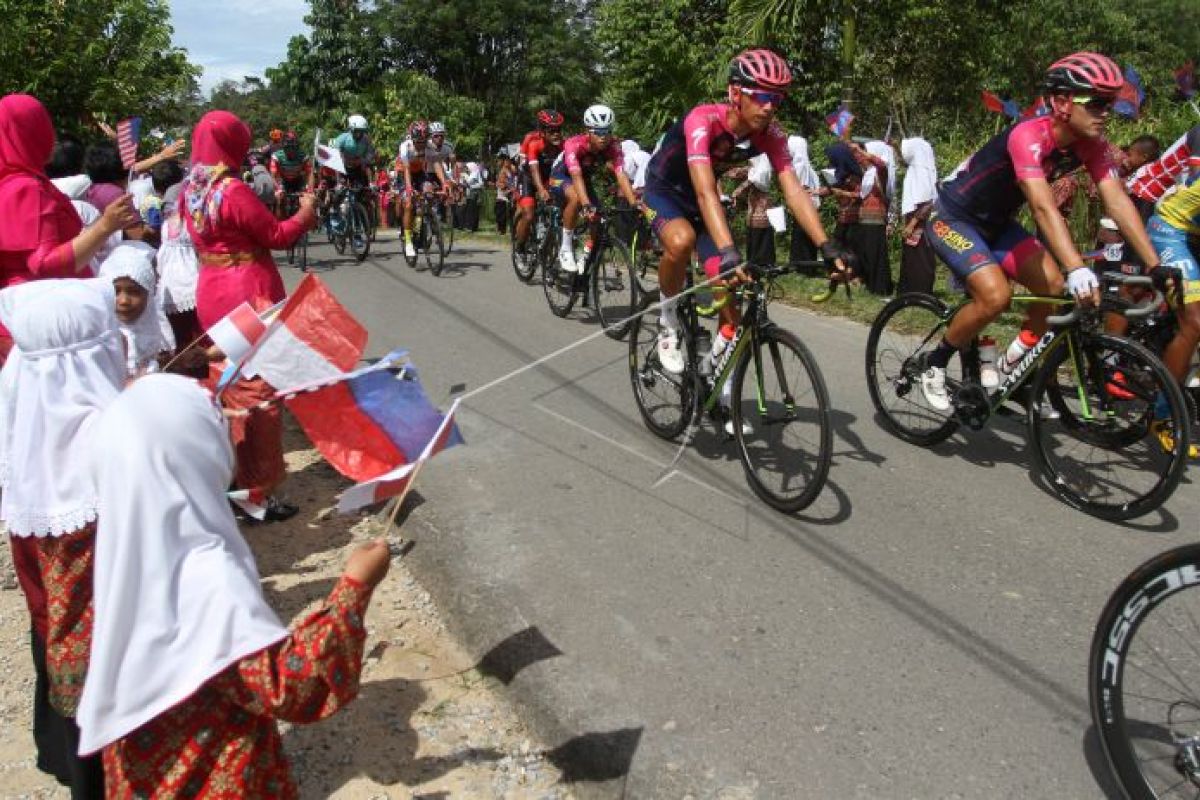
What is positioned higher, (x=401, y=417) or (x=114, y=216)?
(x=114, y=216)

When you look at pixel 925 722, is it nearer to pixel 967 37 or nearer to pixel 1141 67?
pixel 967 37

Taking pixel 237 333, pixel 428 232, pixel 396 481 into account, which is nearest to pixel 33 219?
pixel 237 333

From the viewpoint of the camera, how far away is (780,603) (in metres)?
3.97

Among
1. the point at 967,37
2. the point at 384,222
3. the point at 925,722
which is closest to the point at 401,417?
the point at 925,722

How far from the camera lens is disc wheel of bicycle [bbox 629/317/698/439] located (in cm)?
583

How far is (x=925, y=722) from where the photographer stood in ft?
10.3

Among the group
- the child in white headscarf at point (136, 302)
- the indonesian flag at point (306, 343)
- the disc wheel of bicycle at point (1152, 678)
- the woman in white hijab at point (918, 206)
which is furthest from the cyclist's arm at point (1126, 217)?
the child in white headscarf at point (136, 302)

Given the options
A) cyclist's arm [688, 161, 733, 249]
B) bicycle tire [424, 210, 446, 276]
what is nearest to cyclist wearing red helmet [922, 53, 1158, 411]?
cyclist's arm [688, 161, 733, 249]

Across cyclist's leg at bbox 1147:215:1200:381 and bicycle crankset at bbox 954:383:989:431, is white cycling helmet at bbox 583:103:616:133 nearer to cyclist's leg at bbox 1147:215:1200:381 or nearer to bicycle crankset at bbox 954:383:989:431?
bicycle crankset at bbox 954:383:989:431

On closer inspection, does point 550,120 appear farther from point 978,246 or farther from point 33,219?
point 33,219

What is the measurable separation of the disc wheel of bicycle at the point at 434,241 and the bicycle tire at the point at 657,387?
685cm

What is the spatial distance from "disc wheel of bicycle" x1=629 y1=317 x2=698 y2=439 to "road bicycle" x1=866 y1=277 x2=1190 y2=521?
138 centimetres

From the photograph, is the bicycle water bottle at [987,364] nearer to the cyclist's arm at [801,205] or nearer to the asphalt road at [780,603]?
the asphalt road at [780,603]

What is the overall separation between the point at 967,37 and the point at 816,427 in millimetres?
19725
